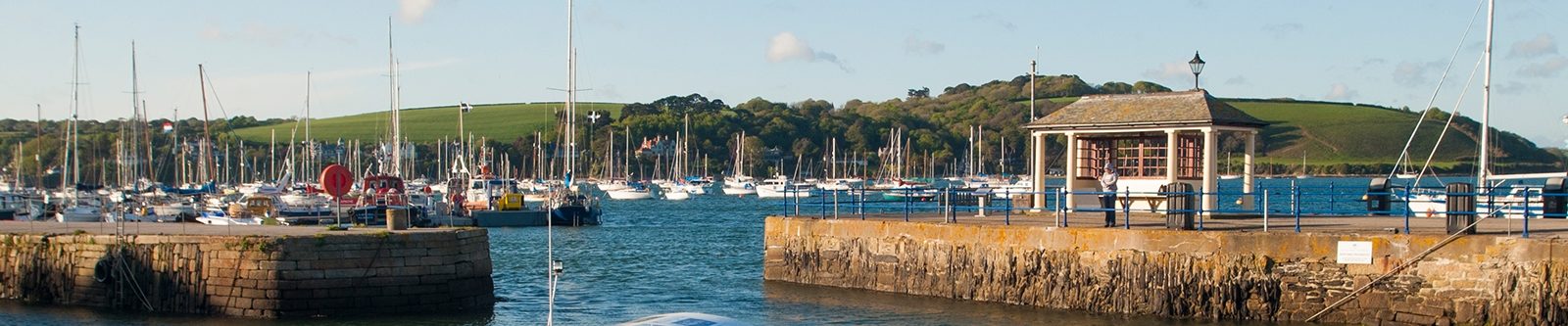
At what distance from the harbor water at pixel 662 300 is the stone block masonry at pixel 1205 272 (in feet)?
1.15

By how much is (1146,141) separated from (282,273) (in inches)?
672

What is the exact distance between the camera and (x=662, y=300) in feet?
110

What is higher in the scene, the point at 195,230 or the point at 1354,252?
the point at 1354,252

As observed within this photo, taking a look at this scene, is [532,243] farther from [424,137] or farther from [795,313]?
[424,137]

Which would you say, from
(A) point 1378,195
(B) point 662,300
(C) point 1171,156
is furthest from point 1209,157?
(B) point 662,300

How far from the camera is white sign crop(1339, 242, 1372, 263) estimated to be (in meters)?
23.6

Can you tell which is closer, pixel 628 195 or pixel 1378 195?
pixel 1378 195

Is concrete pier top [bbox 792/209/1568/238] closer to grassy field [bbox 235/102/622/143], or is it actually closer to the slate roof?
the slate roof

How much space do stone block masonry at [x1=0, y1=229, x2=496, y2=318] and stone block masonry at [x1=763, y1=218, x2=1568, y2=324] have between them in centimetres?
772

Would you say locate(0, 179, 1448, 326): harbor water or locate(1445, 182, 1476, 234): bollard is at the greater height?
locate(1445, 182, 1476, 234): bollard

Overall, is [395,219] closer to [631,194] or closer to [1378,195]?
[1378,195]

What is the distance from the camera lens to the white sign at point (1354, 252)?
23.6 meters

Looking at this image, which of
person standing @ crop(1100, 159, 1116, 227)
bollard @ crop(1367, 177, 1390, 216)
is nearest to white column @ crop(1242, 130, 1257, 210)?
person standing @ crop(1100, 159, 1116, 227)

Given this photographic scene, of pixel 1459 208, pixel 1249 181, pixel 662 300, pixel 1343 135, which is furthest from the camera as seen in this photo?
pixel 1343 135
